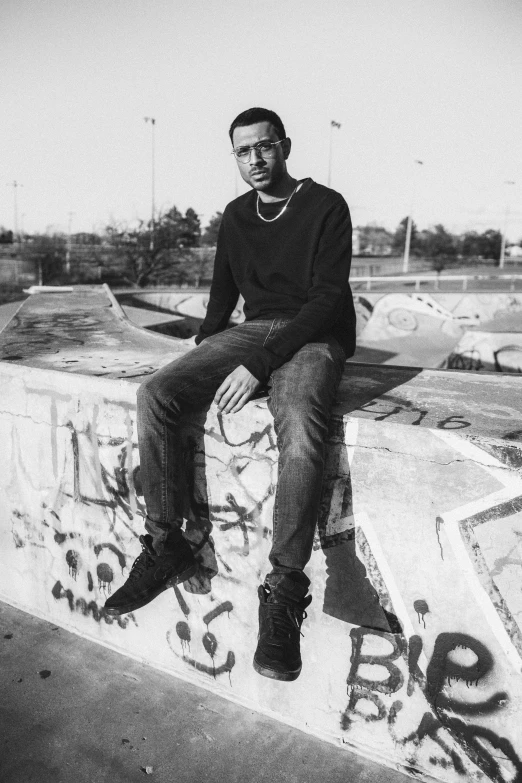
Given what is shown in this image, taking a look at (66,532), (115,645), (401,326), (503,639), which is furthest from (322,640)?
(401,326)

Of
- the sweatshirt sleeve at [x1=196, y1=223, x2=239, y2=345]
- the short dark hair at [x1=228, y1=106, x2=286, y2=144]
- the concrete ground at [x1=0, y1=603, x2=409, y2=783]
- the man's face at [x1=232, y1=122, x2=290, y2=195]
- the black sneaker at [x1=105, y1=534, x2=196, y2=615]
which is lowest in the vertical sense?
the concrete ground at [x1=0, y1=603, x2=409, y2=783]

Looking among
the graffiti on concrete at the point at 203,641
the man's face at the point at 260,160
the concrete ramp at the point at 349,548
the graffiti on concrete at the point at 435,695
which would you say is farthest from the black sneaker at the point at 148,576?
the man's face at the point at 260,160

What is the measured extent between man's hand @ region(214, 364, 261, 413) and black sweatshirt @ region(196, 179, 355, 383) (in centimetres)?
4

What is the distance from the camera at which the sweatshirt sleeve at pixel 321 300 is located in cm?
266

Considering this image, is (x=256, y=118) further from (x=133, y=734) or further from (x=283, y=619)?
(x=133, y=734)

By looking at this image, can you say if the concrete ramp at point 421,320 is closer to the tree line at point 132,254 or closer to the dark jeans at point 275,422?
the dark jeans at point 275,422

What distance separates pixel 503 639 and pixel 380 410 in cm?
103

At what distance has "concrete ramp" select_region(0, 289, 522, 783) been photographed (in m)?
2.32

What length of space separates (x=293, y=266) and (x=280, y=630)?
171 cm

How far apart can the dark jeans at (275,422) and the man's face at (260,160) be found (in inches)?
29.1

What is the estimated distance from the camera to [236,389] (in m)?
2.64

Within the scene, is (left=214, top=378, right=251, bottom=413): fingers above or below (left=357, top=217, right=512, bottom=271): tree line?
below

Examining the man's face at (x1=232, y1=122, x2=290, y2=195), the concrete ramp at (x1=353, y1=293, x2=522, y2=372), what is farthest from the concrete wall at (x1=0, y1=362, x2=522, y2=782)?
the concrete ramp at (x1=353, y1=293, x2=522, y2=372)

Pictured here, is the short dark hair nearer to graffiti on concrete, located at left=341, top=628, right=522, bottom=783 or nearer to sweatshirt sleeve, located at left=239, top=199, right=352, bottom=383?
sweatshirt sleeve, located at left=239, top=199, right=352, bottom=383
